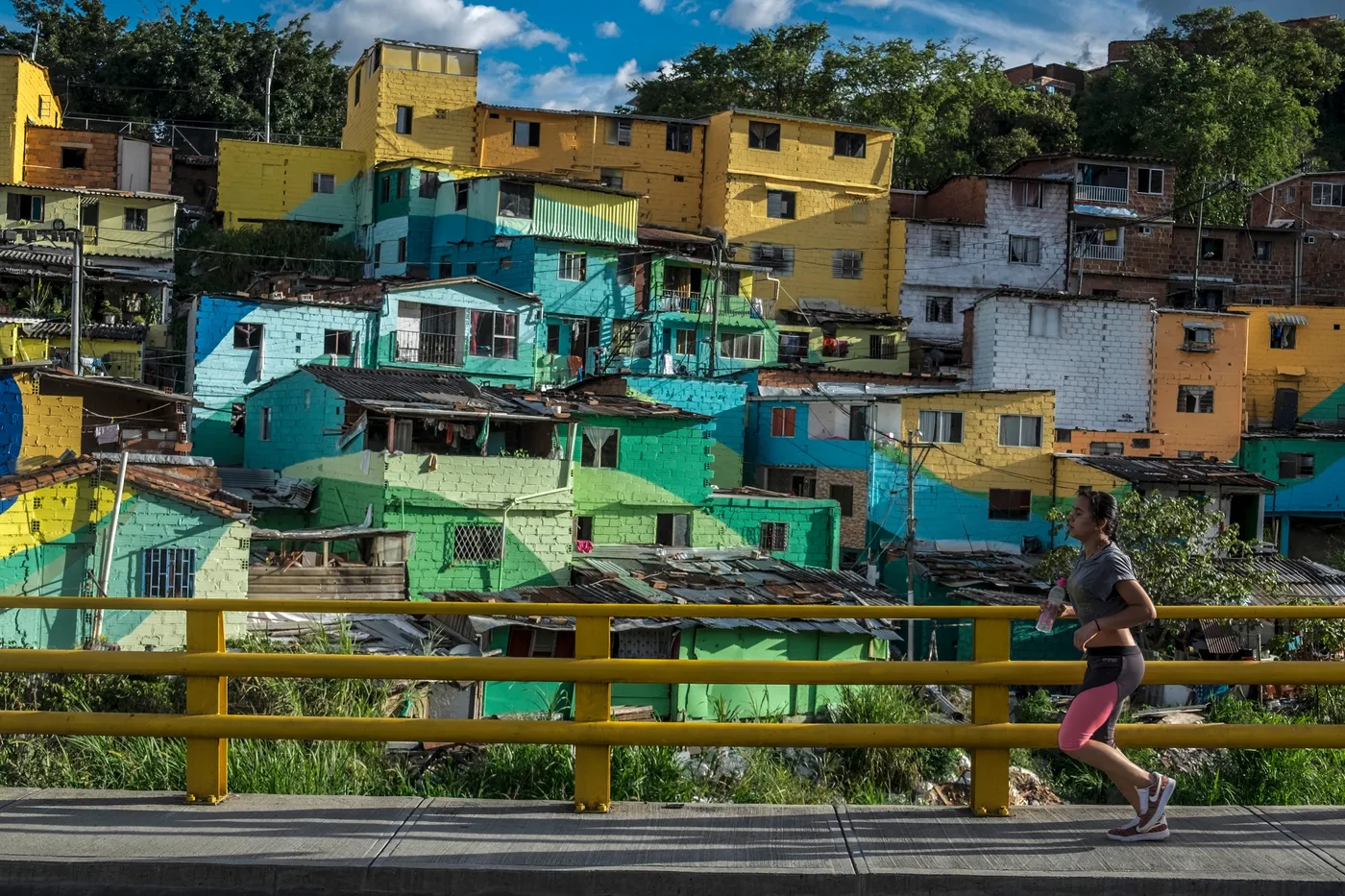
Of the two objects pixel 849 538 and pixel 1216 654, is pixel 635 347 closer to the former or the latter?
pixel 849 538

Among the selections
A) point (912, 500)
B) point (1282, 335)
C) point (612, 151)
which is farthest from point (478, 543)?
point (1282, 335)

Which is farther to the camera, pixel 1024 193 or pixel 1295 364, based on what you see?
pixel 1024 193

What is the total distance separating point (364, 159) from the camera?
5425cm

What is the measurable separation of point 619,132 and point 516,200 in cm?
1008

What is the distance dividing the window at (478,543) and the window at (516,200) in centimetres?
2186

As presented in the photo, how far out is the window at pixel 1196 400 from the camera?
4912 centimetres

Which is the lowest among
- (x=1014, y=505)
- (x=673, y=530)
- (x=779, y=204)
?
(x=673, y=530)

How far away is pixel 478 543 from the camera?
2906cm

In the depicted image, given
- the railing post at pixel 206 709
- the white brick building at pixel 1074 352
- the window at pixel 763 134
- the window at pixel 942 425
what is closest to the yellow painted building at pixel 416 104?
the window at pixel 763 134

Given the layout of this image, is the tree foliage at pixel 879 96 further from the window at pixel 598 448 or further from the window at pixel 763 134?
the window at pixel 598 448

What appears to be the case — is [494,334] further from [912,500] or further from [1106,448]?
[1106,448]

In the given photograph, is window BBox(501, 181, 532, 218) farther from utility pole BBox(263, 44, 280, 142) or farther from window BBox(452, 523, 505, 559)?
window BBox(452, 523, 505, 559)

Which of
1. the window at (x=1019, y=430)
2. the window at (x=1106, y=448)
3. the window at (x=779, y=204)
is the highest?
the window at (x=779, y=204)

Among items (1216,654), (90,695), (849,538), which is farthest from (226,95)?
(90,695)
